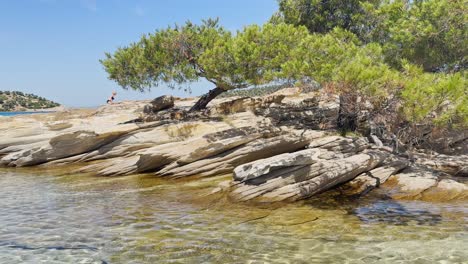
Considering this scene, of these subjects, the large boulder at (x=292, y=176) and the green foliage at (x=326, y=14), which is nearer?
the large boulder at (x=292, y=176)

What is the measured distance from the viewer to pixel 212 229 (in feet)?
39.0

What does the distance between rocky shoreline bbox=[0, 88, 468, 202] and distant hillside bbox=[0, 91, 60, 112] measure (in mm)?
93650

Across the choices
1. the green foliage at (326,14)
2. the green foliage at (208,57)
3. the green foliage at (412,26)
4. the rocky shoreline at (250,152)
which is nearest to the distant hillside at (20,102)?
the rocky shoreline at (250,152)

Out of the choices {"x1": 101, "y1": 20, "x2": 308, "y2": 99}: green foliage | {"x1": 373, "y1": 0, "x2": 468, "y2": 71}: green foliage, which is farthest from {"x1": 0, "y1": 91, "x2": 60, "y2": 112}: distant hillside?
{"x1": 373, "y1": 0, "x2": 468, "y2": 71}: green foliage

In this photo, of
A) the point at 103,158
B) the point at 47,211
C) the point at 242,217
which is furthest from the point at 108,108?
the point at 242,217

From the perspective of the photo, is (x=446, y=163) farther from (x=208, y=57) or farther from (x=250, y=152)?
(x=208, y=57)

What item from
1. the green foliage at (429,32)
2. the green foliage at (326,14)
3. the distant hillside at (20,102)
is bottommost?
the green foliage at (429,32)

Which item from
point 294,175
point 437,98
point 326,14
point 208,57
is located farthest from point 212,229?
point 326,14

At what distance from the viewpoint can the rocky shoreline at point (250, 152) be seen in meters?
16.1

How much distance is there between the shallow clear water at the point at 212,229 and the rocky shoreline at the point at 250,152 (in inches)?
59.7

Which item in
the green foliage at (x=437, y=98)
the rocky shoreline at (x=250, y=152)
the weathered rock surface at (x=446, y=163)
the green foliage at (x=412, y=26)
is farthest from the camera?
the green foliage at (x=412, y=26)

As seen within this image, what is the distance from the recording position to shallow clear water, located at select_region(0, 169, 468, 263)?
9.71 metres

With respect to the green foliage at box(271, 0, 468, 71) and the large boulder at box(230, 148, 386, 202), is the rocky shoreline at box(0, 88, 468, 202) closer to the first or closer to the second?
the large boulder at box(230, 148, 386, 202)

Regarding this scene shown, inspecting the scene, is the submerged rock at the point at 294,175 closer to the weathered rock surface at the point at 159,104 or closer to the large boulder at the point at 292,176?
the large boulder at the point at 292,176
